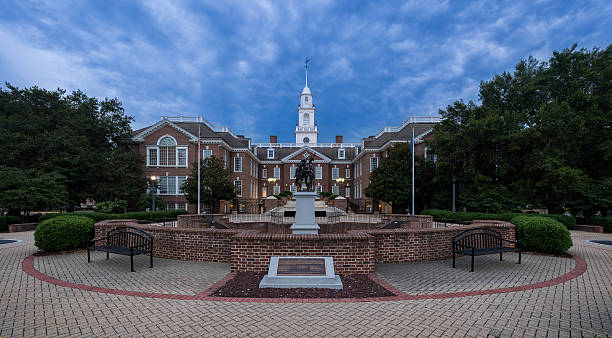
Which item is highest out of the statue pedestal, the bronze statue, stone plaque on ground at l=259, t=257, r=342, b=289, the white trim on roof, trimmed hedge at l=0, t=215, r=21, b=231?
the white trim on roof

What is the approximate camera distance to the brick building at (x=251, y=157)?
33.2 meters

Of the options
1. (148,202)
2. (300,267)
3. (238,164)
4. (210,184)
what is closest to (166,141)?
(148,202)

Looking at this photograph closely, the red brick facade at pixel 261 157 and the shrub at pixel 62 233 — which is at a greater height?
the red brick facade at pixel 261 157

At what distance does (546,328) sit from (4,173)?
96.6 ft

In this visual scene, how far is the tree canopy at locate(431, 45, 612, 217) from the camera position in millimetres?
19359

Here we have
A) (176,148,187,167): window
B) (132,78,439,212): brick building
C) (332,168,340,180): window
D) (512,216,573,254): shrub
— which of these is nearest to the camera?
(512,216,573,254): shrub

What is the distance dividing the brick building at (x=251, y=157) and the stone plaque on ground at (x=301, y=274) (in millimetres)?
20935

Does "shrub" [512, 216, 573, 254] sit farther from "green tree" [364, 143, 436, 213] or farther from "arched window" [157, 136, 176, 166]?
"arched window" [157, 136, 176, 166]

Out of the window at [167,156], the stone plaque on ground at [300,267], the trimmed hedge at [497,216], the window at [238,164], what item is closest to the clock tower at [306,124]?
the window at [238,164]

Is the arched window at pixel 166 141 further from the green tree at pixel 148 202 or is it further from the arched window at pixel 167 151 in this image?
the green tree at pixel 148 202

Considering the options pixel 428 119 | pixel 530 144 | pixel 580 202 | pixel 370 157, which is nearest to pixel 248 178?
pixel 370 157

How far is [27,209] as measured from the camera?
18891 mm

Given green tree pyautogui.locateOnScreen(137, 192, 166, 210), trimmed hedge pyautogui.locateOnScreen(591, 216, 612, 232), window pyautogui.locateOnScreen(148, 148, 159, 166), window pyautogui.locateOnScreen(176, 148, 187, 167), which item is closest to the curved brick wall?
trimmed hedge pyautogui.locateOnScreen(591, 216, 612, 232)

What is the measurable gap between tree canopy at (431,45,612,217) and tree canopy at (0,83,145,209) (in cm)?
3402
